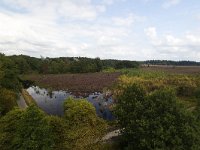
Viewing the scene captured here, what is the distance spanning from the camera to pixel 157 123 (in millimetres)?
36094

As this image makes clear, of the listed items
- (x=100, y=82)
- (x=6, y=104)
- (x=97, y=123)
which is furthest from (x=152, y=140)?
(x=100, y=82)

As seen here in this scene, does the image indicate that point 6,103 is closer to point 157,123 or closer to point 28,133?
point 28,133

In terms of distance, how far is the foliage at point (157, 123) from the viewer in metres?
34.9

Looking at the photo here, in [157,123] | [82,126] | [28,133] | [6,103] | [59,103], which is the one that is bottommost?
[59,103]

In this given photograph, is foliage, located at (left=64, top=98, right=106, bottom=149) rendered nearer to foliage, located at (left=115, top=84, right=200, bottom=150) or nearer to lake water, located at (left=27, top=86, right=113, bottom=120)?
foliage, located at (left=115, top=84, right=200, bottom=150)

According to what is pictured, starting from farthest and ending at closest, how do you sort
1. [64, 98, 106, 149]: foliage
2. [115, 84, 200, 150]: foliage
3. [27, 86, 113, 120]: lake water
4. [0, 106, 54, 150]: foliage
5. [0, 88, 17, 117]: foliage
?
[27, 86, 113, 120]: lake water → [0, 88, 17, 117]: foliage → [64, 98, 106, 149]: foliage → [115, 84, 200, 150]: foliage → [0, 106, 54, 150]: foliage

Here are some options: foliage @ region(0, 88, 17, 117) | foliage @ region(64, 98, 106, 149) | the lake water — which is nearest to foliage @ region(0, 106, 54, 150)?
foliage @ region(64, 98, 106, 149)

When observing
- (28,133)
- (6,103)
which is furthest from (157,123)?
(6,103)

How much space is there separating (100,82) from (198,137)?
81.8m

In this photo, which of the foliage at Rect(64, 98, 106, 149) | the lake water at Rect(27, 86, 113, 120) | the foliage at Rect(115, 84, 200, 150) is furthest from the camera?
the lake water at Rect(27, 86, 113, 120)

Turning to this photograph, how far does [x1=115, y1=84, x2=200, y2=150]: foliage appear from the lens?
3488 centimetres

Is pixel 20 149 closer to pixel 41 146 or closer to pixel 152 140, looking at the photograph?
pixel 41 146

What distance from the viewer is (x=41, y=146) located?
34.0 metres

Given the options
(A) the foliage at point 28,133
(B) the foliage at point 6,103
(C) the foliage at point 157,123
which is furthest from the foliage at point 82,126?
(B) the foliage at point 6,103
